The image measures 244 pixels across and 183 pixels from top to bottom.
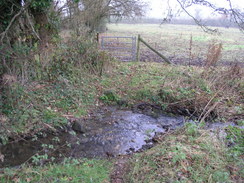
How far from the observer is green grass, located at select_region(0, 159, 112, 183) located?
15.4ft

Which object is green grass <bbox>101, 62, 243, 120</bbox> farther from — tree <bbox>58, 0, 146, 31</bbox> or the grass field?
tree <bbox>58, 0, 146, 31</bbox>

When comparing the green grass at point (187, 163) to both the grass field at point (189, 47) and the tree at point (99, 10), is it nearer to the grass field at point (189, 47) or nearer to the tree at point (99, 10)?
the grass field at point (189, 47)

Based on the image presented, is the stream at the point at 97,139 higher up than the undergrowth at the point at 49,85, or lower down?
lower down

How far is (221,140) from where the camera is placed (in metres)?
6.20

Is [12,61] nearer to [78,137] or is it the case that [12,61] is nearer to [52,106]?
[52,106]

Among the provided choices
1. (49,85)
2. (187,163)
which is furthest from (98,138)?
(49,85)

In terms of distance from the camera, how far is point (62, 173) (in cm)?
494

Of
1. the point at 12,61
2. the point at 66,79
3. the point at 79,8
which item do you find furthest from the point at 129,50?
the point at 12,61

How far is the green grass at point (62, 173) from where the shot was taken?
4.71 metres

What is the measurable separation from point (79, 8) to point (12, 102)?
8.81 m

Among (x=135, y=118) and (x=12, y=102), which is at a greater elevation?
(x=12, y=102)

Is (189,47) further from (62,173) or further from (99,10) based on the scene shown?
(62,173)

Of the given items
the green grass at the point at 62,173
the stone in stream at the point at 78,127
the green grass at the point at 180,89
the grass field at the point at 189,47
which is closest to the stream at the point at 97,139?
the stone in stream at the point at 78,127

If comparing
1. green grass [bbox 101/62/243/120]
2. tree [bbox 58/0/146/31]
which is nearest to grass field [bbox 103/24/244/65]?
green grass [bbox 101/62/243/120]
